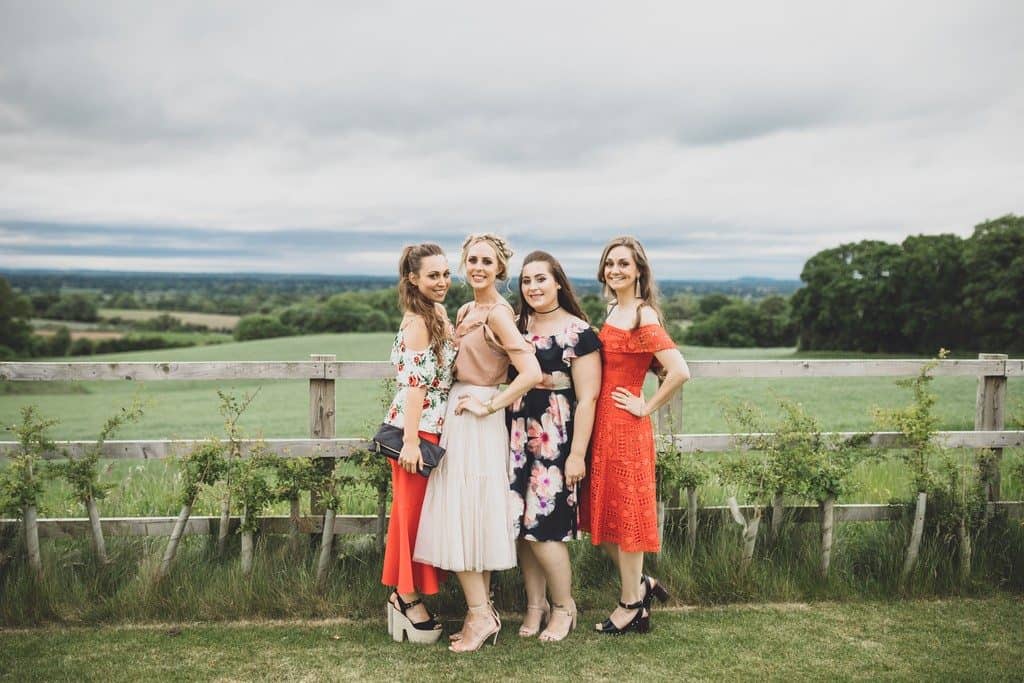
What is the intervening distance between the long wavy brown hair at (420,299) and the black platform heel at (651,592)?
2.10 metres

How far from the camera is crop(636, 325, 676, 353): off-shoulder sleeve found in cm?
443

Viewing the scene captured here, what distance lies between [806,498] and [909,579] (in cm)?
92

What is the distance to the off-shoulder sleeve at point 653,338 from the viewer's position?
14.5ft

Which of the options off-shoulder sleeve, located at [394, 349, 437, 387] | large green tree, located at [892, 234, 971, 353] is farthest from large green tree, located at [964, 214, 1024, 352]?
off-shoulder sleeve, located at [394, 349, 437, 387]

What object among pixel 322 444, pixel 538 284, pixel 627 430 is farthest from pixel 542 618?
pixel 538 284

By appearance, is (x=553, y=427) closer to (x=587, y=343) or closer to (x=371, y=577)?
(x=587, y=343)

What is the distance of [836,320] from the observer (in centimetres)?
4669

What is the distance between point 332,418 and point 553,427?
73.2 inches

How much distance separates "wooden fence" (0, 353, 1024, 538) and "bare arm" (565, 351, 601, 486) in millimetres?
1052

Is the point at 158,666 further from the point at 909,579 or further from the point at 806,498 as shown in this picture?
the point at 909,579

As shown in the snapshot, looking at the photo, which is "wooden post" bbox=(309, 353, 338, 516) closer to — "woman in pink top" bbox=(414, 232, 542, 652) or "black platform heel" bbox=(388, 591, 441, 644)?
"black platform heel" bbox=(388, 591, 441, 644)

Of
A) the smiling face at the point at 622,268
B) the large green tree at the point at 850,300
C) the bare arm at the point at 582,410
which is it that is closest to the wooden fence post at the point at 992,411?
the smiling face at the point at 622,268

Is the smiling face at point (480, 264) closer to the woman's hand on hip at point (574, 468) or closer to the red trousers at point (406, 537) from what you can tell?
the red trousers at point (406, 537)

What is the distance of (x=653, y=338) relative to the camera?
4426mm
